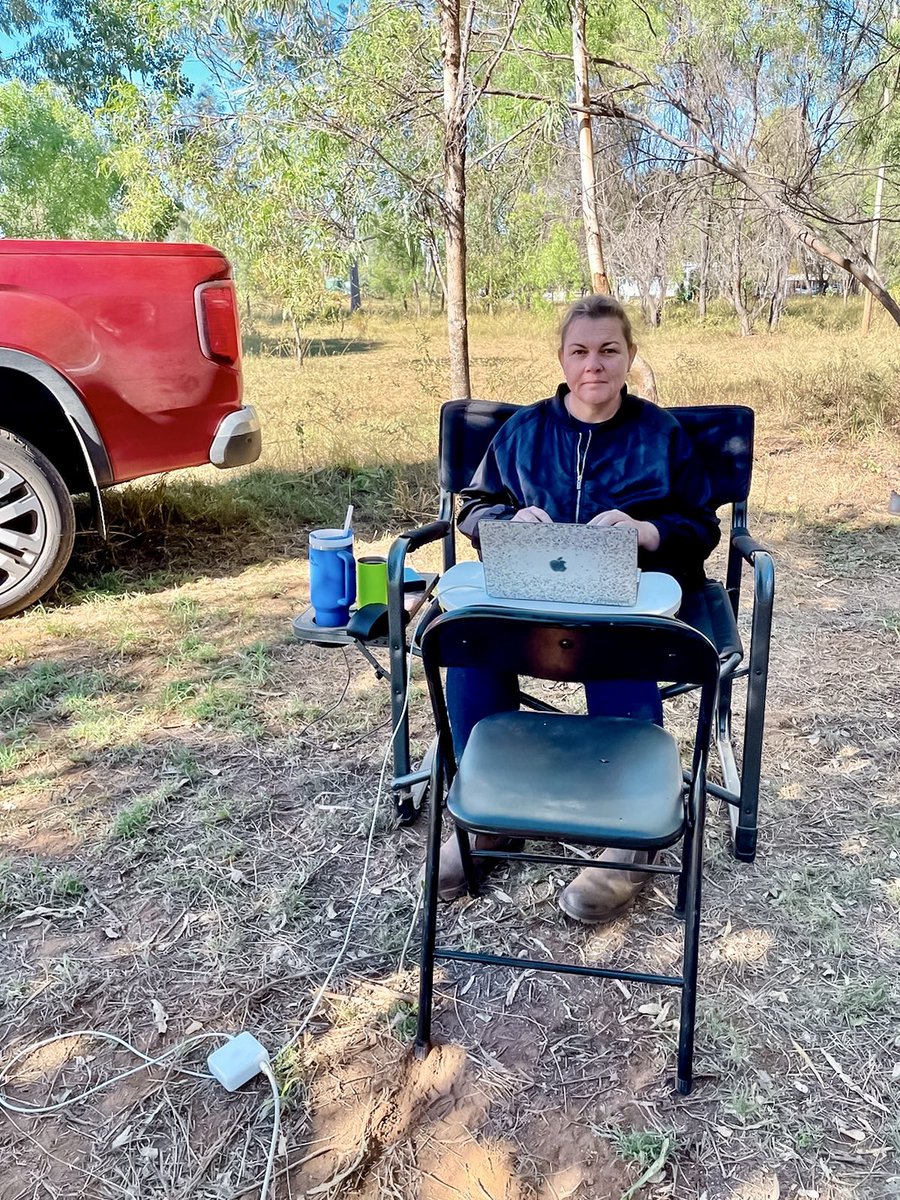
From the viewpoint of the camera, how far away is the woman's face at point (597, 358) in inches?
87.0

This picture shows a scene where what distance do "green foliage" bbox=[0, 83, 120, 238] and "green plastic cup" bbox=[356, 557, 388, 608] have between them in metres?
11.8

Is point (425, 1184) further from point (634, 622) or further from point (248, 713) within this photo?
point (248, 713)

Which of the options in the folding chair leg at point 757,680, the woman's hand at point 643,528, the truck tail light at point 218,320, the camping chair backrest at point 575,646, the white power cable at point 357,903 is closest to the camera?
the camping chair backrest at point 575,646

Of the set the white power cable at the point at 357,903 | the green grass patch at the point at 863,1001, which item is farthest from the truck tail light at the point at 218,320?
the green grass patch at the point at 863,1001

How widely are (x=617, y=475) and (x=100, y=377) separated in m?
2.33

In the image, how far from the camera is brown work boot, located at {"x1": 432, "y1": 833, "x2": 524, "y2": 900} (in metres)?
2.11

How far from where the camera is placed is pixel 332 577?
2482 mm

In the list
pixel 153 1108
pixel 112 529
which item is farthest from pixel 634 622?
pixel 112 529

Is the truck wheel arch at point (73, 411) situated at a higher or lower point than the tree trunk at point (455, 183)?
lower

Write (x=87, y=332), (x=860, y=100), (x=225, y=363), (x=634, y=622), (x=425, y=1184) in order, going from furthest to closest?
(x=860, y=100), (x=225, y=363), (x=87, y=332), (x=425, y=1184), (x=634, y=622)

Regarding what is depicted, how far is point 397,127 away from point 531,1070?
5.09m

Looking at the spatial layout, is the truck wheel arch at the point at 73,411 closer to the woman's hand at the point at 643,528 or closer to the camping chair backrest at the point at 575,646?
the woman's hand at the point at 643,528

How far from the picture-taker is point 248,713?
3.00m

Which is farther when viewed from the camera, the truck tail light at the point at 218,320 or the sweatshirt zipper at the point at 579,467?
the truck tail light at the point at 218,320
